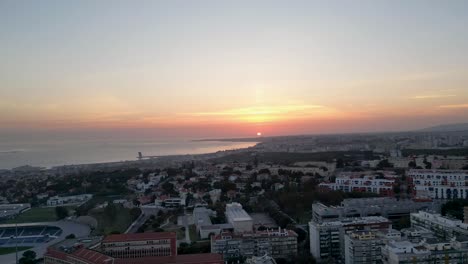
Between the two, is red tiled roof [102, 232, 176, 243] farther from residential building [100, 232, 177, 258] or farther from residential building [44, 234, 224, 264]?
residential building [44, 234, 224, 264]

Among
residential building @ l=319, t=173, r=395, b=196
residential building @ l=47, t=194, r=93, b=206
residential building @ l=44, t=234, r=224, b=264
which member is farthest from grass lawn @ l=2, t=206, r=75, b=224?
residential building @ l=319, t=173, r=395, b=196

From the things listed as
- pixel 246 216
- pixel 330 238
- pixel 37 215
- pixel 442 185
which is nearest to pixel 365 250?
pixel 330 238

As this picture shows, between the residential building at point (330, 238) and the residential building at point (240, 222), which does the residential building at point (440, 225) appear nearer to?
the residential building at point (330, 238)

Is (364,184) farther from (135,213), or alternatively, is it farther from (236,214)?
(135,213)

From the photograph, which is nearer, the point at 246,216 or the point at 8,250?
the point at 8,250

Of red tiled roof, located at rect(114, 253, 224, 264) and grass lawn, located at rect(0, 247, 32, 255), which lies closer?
red tiled roof, located at rect(114, 253, 224, 264)

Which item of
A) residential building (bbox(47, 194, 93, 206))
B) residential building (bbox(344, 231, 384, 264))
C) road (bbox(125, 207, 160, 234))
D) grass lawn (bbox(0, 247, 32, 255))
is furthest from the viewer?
residential building (bbox(47, 194, 93, 206))

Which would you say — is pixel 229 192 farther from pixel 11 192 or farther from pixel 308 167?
pixel 11 192
